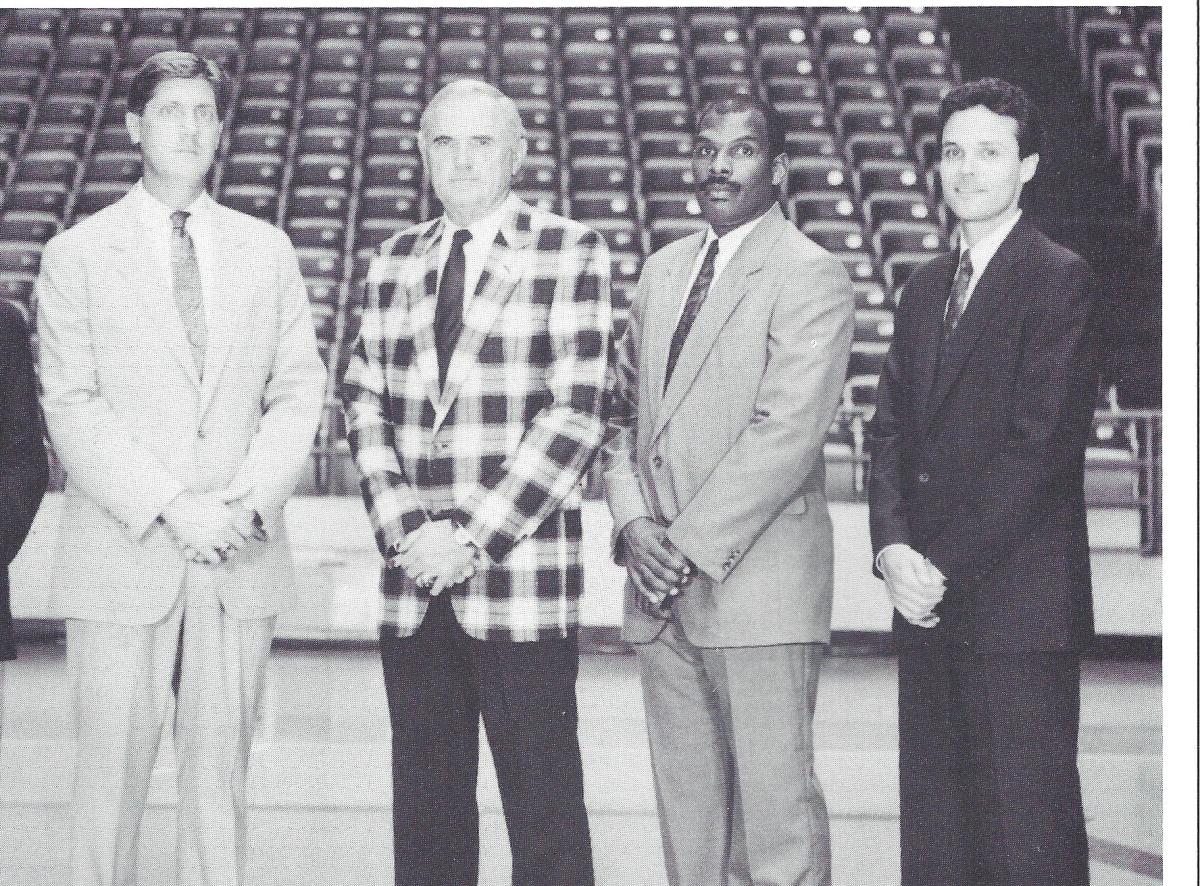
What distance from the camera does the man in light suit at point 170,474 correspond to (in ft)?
6.47

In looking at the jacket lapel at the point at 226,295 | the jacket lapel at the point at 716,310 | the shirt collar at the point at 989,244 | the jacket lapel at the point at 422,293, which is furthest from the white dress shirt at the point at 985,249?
the jacket lapel at the point at 226,295

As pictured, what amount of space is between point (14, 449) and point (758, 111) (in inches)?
49.5

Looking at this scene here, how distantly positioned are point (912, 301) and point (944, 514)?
35cm

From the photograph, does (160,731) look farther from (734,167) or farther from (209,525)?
(734,167)

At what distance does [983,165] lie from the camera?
6.69ft

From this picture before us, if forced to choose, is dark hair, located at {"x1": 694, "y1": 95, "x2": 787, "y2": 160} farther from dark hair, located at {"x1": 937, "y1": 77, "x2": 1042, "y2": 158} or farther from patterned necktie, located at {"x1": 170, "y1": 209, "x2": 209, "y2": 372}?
patterned necktie, located at {"x1": 170, "y1": 209, "x2": 209, "y2": 372}

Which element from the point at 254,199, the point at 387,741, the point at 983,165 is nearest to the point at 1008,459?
the point at 983,165

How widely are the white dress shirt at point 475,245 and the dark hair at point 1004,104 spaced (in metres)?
0.69

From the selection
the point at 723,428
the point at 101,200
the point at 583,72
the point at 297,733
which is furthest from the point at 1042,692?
the point at 583,72

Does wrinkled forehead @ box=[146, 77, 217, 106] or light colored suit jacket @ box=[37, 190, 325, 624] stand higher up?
wrinkled forehead @ box=[146, 77, 217, 106]

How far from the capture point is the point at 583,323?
79.4 inches

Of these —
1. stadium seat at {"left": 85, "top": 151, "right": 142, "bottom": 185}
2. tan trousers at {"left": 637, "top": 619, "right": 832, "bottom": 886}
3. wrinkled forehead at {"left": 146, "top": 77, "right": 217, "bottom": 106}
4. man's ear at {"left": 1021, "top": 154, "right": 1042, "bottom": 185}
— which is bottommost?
tan trousers at {"left": 637, "top": 619, "right": 832, "bottom": 886}

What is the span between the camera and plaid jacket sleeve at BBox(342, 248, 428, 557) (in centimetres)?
199

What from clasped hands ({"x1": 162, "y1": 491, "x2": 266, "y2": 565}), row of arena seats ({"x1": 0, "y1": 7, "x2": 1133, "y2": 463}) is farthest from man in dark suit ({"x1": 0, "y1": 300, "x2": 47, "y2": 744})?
row of arena seats ({"x1": 0, "y1": 7, "x2": 1133, "y2": 463})
